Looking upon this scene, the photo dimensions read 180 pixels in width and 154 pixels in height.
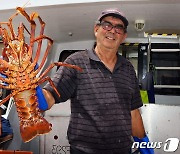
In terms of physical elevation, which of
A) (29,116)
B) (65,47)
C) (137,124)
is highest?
(65,47)

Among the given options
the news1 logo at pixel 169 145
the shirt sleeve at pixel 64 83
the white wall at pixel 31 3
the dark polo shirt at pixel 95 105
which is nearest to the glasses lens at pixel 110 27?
the dark polo shirt at pixel 95 105

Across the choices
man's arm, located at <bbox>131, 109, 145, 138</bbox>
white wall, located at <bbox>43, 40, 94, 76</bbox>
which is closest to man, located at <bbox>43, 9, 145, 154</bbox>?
man's arm, located at <bbox>131, 109, 145, 138</bbox>

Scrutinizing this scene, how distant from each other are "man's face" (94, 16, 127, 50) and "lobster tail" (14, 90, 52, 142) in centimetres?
70

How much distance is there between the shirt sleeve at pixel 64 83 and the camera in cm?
215

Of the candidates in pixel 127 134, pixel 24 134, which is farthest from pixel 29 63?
pixel 127 134

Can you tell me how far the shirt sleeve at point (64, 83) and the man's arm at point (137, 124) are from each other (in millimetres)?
713

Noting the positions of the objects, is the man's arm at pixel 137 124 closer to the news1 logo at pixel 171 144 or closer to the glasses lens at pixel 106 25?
the news1 logo at pixel 171 144

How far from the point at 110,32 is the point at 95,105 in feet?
1.82

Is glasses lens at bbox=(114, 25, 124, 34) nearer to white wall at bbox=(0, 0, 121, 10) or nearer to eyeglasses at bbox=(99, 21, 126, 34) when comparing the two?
eyeglasses at bbox=(99, 21, 126, 34)

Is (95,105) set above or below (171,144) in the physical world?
above

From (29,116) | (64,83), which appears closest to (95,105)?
(64,83)

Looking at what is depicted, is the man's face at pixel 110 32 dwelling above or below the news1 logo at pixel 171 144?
above

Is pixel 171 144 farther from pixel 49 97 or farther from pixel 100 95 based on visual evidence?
pixel 49 97

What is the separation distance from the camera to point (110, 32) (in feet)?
7.48
